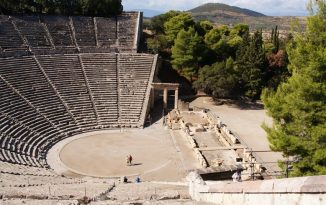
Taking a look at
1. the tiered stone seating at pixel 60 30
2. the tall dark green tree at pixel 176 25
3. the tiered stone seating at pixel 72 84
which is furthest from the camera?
the tall dark green tree at pixel 176 25

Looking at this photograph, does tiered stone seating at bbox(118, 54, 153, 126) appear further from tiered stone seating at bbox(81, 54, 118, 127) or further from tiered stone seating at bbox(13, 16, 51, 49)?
tiered stone seating at bbox(13, 16, 51, 49)

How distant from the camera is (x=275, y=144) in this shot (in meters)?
13.3

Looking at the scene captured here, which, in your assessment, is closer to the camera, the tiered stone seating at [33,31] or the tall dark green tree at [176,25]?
the tiered stone seating at [33,31]

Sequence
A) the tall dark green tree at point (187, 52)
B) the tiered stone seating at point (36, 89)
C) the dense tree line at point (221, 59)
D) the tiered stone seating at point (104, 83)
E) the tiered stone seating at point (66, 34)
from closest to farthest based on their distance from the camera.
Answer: the tiered stone seating at point (36, 89) < the tiered stone seating at point (104, 83) < the tiered stone seating at point (66, 34) < the dense tree line at point (221, 59) < the tall dark green tree at point (187, 52)

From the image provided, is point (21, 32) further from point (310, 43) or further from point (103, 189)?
point (310, 43)

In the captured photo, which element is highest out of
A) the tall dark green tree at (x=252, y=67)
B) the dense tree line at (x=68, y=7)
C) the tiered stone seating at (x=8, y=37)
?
the dense tree line at (x=68, y=7)

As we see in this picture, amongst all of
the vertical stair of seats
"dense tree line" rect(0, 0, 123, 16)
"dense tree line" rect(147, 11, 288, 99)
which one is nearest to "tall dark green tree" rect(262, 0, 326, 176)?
the vertical stair of seats

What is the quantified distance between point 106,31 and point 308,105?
37536 millimetres

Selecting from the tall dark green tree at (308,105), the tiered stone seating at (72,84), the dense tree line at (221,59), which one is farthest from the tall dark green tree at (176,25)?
the tall dark green tree at (308,105)

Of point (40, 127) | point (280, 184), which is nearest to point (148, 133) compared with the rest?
point (40, 127)

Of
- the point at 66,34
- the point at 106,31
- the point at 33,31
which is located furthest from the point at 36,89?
the point at 106,31

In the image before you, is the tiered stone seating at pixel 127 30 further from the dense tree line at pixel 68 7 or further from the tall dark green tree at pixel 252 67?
the tall dark green tree at pixel 252 67

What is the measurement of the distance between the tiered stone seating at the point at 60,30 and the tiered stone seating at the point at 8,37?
3839 mm

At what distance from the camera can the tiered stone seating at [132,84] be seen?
35.9 metres
